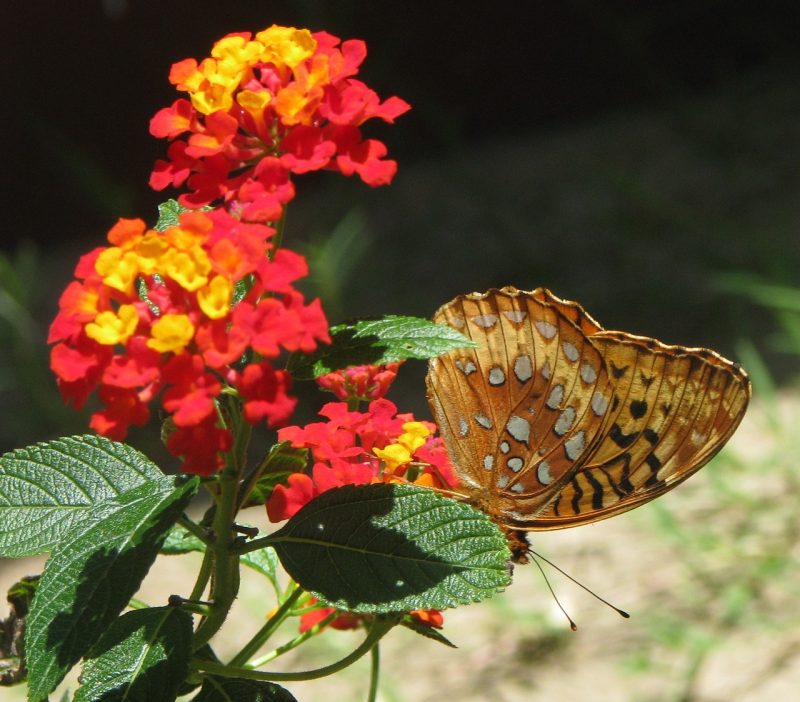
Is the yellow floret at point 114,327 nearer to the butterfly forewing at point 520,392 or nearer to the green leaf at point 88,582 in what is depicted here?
the green leaf at point 88,582

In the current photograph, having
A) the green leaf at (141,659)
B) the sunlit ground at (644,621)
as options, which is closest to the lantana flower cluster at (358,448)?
the green leaf at (141,659)

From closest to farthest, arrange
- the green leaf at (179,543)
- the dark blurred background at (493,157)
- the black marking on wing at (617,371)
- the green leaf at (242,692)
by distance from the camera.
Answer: the green leaf at (242,692) < the green leaf at (179,543) < the black marking on wing at (617,371) < the dark blurred background at (493,157)

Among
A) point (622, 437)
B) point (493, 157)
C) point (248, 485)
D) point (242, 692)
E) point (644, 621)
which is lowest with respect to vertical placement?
point (242, 692)

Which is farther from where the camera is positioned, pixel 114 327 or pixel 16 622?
pixel 16 622

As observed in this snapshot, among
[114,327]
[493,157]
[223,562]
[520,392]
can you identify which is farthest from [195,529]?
[493,157]

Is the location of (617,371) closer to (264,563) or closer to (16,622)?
(264,563)

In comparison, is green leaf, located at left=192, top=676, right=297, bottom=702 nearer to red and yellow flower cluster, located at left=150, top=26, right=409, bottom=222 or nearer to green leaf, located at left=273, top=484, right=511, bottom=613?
green leaf, located at left=273, top=484, right=511, bottom=613

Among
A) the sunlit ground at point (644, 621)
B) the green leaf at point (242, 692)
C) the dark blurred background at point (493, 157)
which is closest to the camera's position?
the green leaf at point (242, 692)
